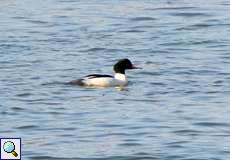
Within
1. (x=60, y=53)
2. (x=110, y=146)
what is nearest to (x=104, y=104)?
(x=110, y=146)

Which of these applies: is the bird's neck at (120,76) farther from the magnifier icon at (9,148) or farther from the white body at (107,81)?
the magnifier icon at (9,148)

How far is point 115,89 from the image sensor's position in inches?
994

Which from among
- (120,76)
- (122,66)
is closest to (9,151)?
(120,76)

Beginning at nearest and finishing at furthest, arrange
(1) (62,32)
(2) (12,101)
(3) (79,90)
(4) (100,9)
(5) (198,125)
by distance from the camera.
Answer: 1. (5) (198,125)
2. (2) (12,101)
3. (3) (79,90)
4. (1) (62,32)
5. (4) (100,9)

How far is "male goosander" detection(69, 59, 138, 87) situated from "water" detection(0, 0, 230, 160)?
0.18m

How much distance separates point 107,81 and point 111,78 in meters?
0.11

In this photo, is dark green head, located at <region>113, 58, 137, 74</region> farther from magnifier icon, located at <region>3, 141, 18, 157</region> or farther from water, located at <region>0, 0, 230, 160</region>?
magnifier icon, located at <region>3, 141, 18, 157</region>

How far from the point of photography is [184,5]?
1407 inches

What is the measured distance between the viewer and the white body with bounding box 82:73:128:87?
24.8m

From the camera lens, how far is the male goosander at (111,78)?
2481cm

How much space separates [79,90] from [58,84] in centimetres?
54

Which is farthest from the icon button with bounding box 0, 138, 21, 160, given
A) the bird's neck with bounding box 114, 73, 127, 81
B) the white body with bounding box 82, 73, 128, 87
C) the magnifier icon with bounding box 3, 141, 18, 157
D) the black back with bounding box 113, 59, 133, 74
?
the black back with bounding box 113, 59, 133, 74

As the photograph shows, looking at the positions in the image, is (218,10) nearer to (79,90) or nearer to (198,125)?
(79,90)

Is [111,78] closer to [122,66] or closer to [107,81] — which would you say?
[107,81]
